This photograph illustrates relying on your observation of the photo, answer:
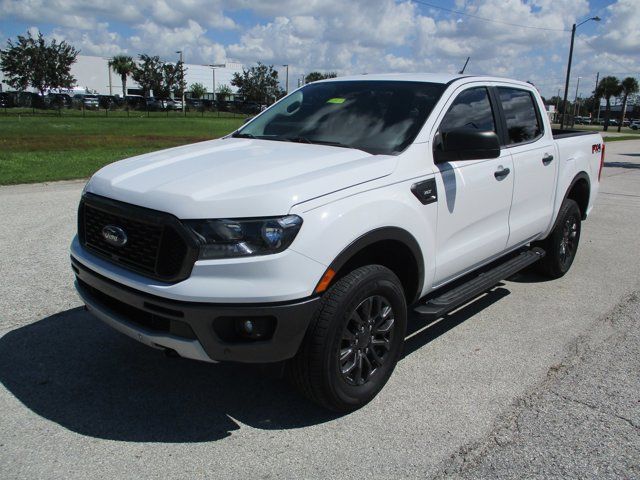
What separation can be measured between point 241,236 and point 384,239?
850mm

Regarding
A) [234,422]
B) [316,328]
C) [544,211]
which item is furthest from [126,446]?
[544,211]

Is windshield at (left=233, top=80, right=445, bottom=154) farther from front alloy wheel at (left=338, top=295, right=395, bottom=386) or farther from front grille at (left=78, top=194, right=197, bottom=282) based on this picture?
front grille at (left=78, top=194, right=197, bottom=282)

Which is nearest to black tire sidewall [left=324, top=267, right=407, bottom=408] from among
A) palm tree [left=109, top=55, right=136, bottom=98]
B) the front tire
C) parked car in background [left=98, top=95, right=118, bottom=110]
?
the front tire

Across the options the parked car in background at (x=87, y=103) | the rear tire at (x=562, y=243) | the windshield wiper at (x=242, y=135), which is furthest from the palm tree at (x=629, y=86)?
the windshield wiper at (x=242, y=135)

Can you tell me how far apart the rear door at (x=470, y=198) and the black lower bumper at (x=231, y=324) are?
1295mm

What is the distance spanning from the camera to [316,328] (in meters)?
2.86

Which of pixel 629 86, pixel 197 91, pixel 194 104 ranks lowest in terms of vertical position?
pixel 194 104

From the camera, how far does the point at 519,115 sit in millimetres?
4891

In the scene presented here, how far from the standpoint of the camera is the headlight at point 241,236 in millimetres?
2721

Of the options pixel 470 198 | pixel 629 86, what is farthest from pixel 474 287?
pixel 629 86

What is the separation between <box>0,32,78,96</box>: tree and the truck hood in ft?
194

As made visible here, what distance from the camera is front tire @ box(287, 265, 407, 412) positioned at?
2.89m

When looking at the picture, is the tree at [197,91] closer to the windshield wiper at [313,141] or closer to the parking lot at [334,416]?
the parking lot at [334,416]

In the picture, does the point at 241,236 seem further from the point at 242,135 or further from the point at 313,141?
the point at 242,135
